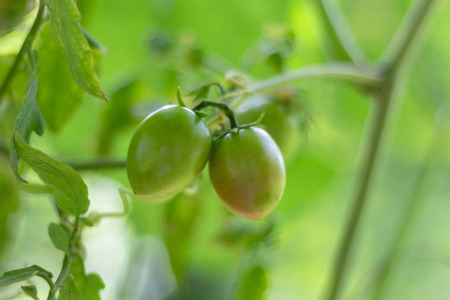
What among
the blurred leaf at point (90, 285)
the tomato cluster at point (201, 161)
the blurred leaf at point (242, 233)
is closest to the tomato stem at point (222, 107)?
the tomato cluster at point (201, 161)

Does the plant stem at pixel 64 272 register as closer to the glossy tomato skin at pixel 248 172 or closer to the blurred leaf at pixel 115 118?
the glossy tomato skin at pixel 248 172

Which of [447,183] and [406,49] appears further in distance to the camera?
[447,183]

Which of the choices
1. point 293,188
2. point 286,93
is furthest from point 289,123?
point 293,188

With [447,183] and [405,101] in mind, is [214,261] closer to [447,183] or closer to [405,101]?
[405,101]

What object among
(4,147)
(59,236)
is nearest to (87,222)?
(59,236)

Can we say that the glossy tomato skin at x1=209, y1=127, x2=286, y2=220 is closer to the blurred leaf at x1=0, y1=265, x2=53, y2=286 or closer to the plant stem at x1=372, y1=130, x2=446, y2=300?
the blurred leaf at x1=0, y1=265, x2=53, y2=286

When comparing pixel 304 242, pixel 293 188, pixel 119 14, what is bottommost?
pixel 304 242
